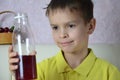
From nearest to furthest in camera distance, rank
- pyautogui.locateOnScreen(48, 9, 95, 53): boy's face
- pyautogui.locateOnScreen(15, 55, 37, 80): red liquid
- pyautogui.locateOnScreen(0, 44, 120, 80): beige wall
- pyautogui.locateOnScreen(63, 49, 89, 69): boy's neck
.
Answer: pyautogui.locateOnScreen(15, 55, 37, 80): red liquid → pyautogui.locateOnScreen(48, 9, 95, 53): boy's face → pyautogui.locateOnScreen(63, 49, 89, 69): boy's neck → pyautogui.locateOnScreen(0, 44, 120, 80): beige wall

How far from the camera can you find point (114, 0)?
1461 mm

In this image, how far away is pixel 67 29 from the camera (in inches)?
36.9

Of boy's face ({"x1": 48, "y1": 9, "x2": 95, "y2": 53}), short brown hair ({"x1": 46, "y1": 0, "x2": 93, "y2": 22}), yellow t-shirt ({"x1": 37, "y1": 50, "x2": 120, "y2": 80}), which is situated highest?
short brown hair ({"x1": 46, "y1": 0, "x2": 93, "y2": 22})

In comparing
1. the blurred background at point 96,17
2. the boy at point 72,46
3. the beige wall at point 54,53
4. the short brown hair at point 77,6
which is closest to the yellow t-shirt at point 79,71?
the boy at point 72,46

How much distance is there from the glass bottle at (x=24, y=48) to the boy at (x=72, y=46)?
0.17m

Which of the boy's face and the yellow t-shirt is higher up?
the boy's face

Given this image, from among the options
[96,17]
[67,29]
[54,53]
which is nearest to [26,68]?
[67,29]

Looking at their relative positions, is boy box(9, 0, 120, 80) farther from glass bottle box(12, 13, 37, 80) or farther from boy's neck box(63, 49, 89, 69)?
glass bottle box(12, 13, 37, 80)

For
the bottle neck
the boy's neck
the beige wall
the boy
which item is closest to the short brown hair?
the boy

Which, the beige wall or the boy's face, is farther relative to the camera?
the beige wall

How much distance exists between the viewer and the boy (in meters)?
0.95

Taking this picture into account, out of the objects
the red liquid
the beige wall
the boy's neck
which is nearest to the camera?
the red liquid

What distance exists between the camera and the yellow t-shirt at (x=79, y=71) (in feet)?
3.35

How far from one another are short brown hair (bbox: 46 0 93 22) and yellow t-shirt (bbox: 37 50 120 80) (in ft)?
0.55
